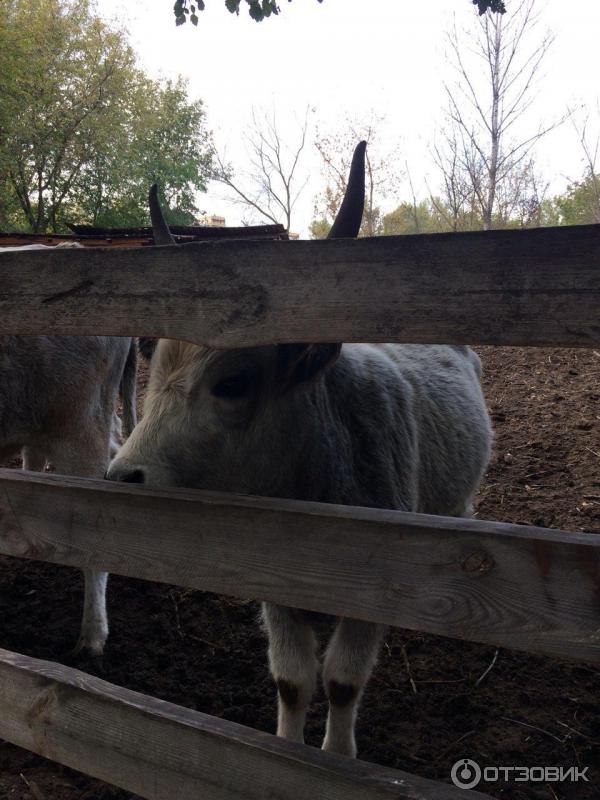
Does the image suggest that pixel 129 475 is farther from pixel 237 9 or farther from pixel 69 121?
pixel 69 121

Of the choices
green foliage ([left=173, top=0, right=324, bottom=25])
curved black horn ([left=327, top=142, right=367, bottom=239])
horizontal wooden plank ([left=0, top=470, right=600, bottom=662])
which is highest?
green foliage ([left=173, top=0, right=324, bottom=25])

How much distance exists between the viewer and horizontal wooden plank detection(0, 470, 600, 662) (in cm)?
132

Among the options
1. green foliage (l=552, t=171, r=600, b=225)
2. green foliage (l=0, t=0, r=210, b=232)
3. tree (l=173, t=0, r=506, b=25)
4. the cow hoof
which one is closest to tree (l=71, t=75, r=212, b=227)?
green foliage (l=0, t=0, r=210, b=232)

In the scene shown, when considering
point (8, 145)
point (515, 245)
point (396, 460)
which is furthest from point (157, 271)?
point (8, 145)

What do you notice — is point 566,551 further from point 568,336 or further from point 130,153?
point 130,153

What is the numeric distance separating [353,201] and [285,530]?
88 cm

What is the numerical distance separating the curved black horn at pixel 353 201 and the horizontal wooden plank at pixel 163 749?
4.35ft

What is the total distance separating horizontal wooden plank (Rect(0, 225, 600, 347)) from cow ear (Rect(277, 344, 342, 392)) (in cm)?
60

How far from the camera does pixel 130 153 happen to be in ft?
90.5

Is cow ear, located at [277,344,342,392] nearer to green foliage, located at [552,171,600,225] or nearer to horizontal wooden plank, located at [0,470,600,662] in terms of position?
horizontal wooden plank, located at [0,470,600,662]

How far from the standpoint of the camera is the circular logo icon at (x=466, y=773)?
2617mm

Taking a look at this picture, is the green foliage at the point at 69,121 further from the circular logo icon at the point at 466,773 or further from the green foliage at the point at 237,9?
the circular logo icon at the point at 466,773

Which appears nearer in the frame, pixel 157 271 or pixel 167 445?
pixel 157 271

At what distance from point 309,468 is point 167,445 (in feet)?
2.04
